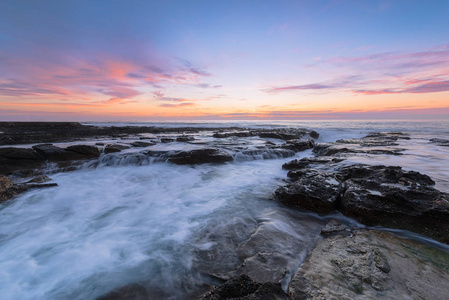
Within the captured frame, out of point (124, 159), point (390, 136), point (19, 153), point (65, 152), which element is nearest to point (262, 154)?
point (124, 159)

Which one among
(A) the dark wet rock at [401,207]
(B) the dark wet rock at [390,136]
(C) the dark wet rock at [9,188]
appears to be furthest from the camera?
(B) the dark wet rock at [390,136]

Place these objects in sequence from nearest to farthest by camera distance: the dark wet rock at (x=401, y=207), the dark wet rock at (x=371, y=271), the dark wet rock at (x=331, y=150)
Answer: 1. the dark wet rock at (x=371, y=271)
2. the dark wet rock at (x=401, y=207)
3. the dark wet rock at (x=331, y=150)

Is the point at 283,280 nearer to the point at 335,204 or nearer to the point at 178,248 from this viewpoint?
the point at 178,248

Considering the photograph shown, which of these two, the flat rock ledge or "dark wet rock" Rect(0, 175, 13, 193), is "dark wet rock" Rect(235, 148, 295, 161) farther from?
"dark wet rock" Rect(0, 175, 13, 193)

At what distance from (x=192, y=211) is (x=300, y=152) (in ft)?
32.1

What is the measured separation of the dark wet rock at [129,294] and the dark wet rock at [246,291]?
1.03m

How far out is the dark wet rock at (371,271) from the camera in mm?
2238

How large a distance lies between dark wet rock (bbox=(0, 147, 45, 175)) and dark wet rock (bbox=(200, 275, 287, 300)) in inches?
367

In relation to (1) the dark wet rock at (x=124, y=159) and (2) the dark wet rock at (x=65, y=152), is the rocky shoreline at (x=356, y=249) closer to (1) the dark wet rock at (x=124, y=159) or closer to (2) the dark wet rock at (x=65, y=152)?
(2) the dark wet rock at (x=65, y=152)

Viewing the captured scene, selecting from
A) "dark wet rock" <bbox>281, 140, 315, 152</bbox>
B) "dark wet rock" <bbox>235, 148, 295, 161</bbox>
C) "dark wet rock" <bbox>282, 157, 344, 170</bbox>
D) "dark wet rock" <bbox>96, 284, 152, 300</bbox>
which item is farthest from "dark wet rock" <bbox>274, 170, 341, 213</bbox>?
"dark wet rock" <bbox>281, 140, 315, 152</bbox>

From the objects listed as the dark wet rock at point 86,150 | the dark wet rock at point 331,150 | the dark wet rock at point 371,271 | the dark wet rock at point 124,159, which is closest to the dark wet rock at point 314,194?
the dark wet rock at point 371,271

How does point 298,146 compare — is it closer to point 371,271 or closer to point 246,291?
point 371,271

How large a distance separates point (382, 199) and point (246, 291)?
3708 millimetres

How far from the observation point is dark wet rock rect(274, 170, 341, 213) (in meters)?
4.58
